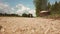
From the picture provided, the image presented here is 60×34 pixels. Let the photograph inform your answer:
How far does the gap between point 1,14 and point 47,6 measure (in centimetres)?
117

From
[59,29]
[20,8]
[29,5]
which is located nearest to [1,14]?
[20,8]

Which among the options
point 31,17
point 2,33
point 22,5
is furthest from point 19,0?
point 2,33

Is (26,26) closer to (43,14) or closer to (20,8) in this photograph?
(20,8)

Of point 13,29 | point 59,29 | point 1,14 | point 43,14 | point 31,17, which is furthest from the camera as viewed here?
point 43,14

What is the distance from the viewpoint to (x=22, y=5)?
101 inches

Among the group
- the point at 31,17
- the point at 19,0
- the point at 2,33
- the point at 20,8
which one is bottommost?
the point at 2,33

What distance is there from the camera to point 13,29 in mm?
2064

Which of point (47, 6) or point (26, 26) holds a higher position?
point (47, 6)

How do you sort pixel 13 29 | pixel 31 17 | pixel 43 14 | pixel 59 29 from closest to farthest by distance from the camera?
1. pixel 59 29
2. pixel 13 29
3. pixel 31 17
4. pixel 43 14

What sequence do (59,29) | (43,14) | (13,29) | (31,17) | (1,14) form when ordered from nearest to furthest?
(59,29)
(13,29)
(1,14)
(31,17)
(43,14)

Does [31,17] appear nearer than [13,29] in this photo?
No

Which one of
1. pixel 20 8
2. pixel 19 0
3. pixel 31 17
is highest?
pixel 19 0

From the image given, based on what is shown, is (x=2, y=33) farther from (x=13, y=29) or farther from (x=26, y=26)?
(x=26, y=26)

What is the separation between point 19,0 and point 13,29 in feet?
2.42
